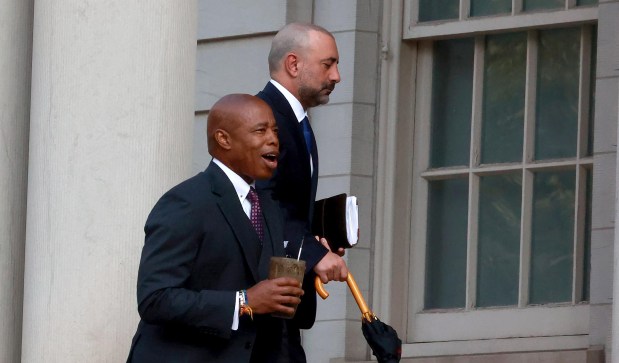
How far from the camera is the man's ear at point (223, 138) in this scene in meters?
7.90

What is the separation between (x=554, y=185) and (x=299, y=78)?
107 inches

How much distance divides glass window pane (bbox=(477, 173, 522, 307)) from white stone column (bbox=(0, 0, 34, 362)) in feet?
8.33

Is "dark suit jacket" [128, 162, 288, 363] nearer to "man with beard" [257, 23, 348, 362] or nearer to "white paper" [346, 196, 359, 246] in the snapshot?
"man with beard" [257, 23, 348, 362]

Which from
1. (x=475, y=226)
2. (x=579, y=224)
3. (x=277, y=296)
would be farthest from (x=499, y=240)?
(x=277, y=296)

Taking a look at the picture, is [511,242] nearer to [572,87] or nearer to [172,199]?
[572,87]

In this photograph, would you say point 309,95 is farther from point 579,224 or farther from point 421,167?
point 421,167

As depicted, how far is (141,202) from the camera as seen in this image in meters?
9.44

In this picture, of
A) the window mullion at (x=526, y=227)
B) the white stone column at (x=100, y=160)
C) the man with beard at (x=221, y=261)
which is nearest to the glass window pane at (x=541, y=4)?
the window mullion at (x=526, y=227)

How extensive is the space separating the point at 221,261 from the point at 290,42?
1.30 meters

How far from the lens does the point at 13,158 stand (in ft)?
33.5

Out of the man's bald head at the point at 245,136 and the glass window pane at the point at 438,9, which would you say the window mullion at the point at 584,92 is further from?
the man's bald head at the point at 245,136

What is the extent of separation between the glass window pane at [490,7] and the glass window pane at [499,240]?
88 cm

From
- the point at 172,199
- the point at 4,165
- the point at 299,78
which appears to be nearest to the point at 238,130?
the point at 172,199

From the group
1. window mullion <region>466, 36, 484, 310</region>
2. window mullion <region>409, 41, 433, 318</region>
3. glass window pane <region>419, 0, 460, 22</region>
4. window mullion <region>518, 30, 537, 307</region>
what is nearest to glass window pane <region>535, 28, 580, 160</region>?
window mullion <region>518, 30, 537, 307</region>
